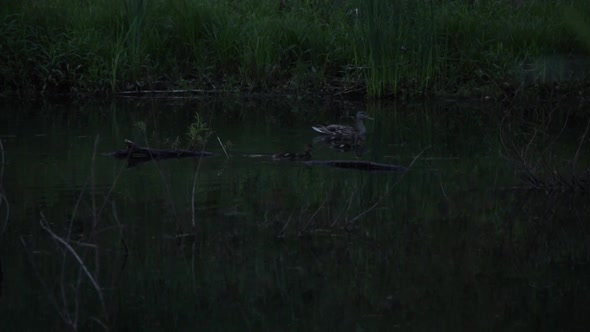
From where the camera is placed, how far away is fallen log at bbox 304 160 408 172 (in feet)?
26.2

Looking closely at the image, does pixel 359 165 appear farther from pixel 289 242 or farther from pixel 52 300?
pixel 52 300

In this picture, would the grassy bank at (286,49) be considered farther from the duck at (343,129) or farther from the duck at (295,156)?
the duck at (295,156)

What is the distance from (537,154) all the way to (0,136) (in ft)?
15.4

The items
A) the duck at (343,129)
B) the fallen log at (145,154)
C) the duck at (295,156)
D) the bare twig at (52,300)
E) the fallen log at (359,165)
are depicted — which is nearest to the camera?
the bare twig at (52,300)

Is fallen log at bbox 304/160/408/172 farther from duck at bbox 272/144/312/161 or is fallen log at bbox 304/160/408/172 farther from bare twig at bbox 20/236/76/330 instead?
bare twig at bbox 20/236/76/330

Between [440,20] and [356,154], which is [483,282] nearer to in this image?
[356,154]

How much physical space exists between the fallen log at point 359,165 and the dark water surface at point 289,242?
72mm

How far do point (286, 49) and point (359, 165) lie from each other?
5767 mm

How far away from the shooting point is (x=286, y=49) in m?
13.7

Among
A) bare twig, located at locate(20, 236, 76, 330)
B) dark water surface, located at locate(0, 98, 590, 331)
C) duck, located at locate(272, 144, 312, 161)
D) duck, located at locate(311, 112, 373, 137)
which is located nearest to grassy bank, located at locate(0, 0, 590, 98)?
duck, located at locate(311, 112, 373, 137)

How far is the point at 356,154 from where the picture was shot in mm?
9172

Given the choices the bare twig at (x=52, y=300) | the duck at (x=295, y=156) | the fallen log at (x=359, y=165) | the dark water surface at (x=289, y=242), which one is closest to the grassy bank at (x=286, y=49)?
the dark water surface at (x=289, y=242)

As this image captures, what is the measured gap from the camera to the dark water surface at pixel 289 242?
16.2 feet

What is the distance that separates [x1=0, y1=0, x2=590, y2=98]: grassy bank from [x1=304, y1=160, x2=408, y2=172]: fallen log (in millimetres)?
4323
